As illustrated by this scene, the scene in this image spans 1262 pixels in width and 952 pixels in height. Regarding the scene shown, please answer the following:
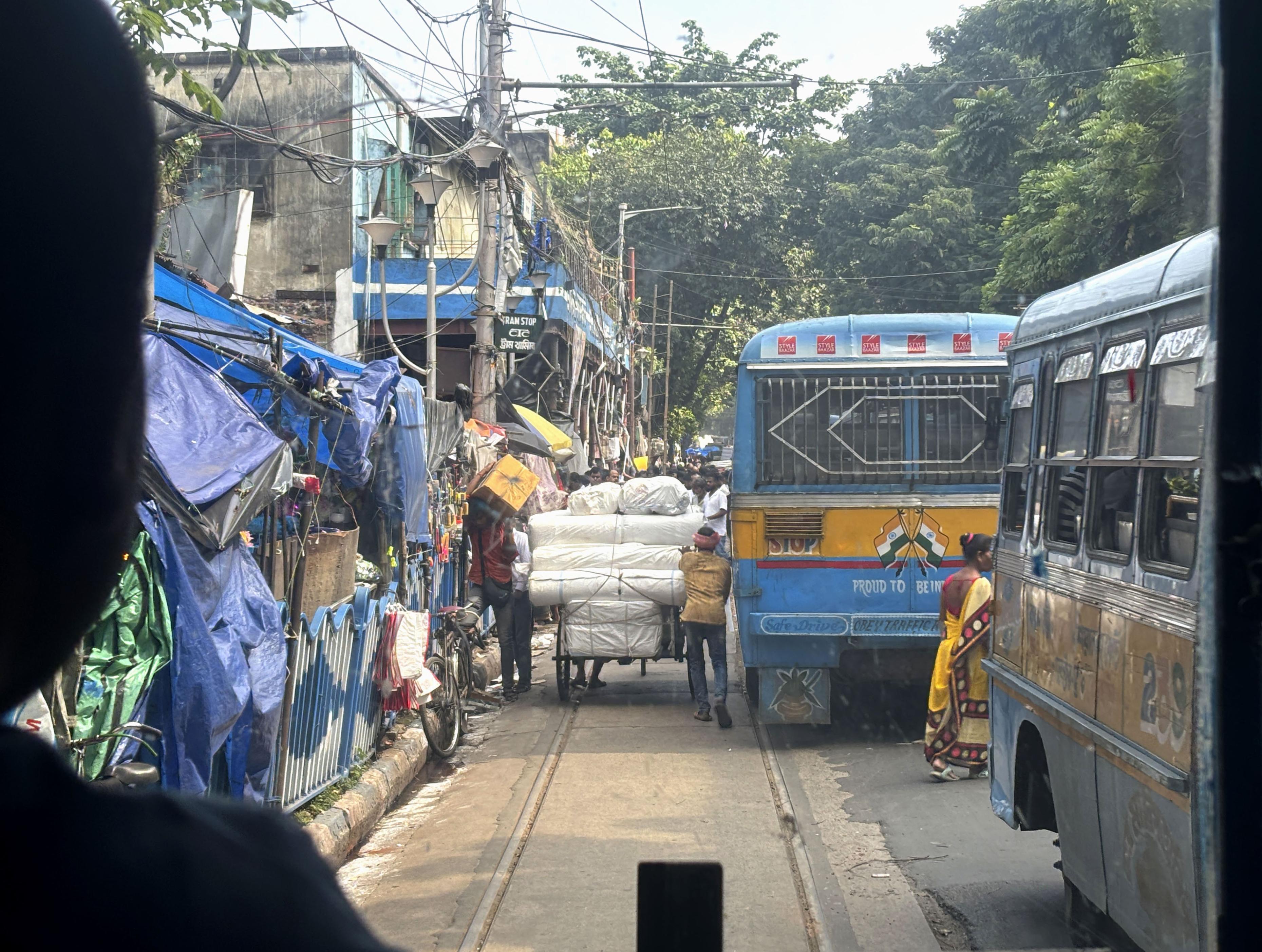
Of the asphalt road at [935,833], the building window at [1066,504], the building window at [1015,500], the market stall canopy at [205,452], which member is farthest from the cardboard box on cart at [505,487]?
the building window at [1066,504]

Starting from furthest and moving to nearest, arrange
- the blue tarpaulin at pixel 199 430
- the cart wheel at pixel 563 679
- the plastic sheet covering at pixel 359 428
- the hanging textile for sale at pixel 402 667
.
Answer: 1. the cart wheel at pixel 563 679
2. the hanging textile for sale at pixel 402 667
3. the plastic sheet covering at pixel 359 428
4. the blue tarpaulin at pixel 199 430

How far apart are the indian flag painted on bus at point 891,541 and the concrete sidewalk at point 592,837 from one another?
1694 mm

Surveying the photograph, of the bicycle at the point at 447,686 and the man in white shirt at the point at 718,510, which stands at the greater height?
the man in white shirt at the point at 718,510

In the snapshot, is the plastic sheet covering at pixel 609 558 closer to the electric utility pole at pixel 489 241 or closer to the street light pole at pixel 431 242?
the street light pole at pixel 431 242

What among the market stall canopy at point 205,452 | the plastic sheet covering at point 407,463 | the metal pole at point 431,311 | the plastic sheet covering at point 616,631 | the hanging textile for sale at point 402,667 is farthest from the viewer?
the metal pole at point 431,311

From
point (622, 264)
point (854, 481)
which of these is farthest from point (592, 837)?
point (622, 264)

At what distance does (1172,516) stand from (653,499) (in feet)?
26.7

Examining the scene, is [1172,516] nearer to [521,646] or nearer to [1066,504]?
[1066,504]

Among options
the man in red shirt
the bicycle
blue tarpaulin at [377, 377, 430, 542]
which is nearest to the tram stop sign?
the man in red shirt

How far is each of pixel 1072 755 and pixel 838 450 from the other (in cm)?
496

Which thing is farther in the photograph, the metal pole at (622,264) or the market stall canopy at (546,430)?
the metal pole at (622,264)

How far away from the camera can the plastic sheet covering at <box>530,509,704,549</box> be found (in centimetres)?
1113

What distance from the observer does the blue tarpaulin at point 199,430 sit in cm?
506

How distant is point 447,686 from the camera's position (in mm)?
9219
